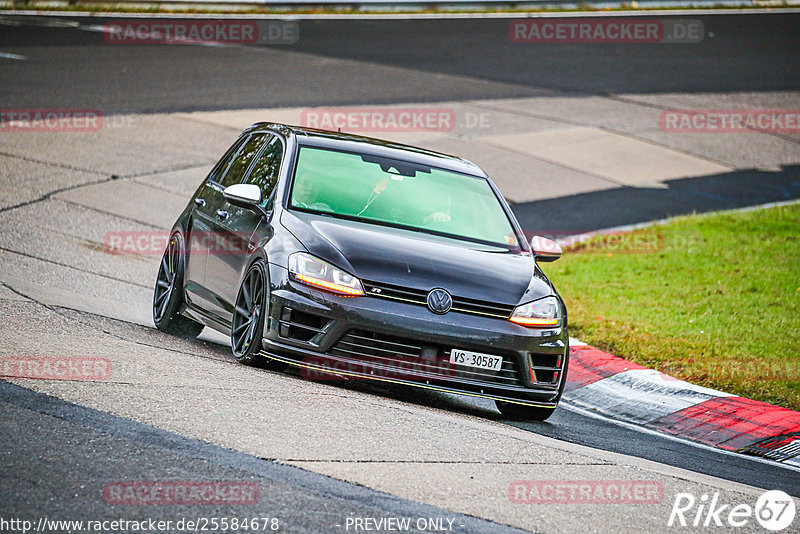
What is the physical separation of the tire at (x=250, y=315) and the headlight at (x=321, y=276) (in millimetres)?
256

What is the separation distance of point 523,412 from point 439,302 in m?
1.25

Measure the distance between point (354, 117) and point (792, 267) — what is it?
28.8 feet

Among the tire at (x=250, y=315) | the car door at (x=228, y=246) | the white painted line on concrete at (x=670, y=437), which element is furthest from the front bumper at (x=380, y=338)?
the white painted line on concrete at (x=670, y=437)

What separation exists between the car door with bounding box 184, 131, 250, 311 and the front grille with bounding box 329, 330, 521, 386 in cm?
182

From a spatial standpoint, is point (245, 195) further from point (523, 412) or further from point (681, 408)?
point (681, 408)

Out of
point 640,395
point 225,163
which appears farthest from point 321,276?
point 640,395

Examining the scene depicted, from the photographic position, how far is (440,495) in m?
5.27

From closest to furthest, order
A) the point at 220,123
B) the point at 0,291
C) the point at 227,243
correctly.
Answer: the point at 227,243
the point at 0,291
the point at 220,123

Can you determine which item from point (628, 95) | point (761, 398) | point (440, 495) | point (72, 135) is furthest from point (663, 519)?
point (628, 95)

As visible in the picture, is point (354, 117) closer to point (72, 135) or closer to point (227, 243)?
point (72, 135)

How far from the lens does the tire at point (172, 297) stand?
30.0 ft

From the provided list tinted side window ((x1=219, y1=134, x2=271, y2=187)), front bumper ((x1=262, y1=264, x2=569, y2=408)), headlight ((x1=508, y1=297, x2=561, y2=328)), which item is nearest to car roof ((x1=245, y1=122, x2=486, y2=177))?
tinted side window ((x1=219, y1=134, x2=271, y2=187))

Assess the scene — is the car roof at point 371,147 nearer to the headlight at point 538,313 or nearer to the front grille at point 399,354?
the headlight at point 538,313

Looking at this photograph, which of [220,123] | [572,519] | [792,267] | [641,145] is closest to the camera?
[572,519]
